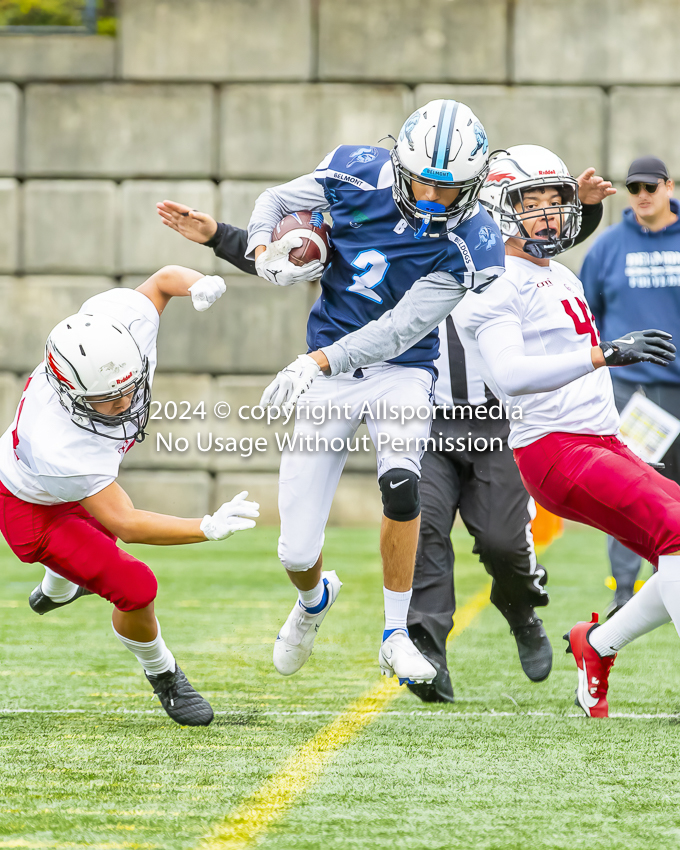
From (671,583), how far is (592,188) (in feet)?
5.24

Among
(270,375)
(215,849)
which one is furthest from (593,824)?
(270,375)

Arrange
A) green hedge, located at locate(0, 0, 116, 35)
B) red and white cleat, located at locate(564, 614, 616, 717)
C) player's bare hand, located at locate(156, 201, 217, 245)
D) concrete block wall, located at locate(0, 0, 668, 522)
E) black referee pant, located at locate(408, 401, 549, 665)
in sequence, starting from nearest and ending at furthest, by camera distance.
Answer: red and white cleat, located at locate(564, 614, 616, 717)
player's bare hand, located at locate(156, 201, 217, 245)
black referee pant, located at locate(408, 401, 549, 665)
concrete block wall, located at locate(0, 0, 668, 522)
green hedge, located at locate(0, 0, 116, 35)

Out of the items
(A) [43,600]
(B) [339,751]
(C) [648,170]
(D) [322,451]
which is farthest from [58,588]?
(C) [648,170]

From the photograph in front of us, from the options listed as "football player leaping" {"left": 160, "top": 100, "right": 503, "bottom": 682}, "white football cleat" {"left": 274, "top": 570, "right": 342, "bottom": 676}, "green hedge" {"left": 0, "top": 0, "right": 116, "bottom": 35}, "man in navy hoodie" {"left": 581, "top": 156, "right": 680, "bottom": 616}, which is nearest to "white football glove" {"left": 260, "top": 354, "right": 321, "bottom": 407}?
"football player leaping" {"left": 160, "top": 100, "right": 503, "bottom": 682}

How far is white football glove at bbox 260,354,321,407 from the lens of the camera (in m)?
3.52

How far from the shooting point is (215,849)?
2.34 m

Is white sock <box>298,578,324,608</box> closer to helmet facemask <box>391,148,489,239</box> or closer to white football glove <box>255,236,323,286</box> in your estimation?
white football glove <box>255,236,323,286</box>

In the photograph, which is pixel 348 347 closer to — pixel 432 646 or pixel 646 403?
pixel 432 646

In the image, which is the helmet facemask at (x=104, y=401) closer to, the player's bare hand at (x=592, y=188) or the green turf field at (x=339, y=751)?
the green turf field at (x=339, y=751)

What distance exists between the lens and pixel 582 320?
3850 millimetres

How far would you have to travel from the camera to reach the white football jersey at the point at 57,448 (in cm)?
344

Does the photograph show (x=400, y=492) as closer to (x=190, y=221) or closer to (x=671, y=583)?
(x=671, y=583)

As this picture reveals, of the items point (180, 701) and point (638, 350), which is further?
point (180, 701)

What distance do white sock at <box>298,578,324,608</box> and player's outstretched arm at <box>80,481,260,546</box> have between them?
92 cm
